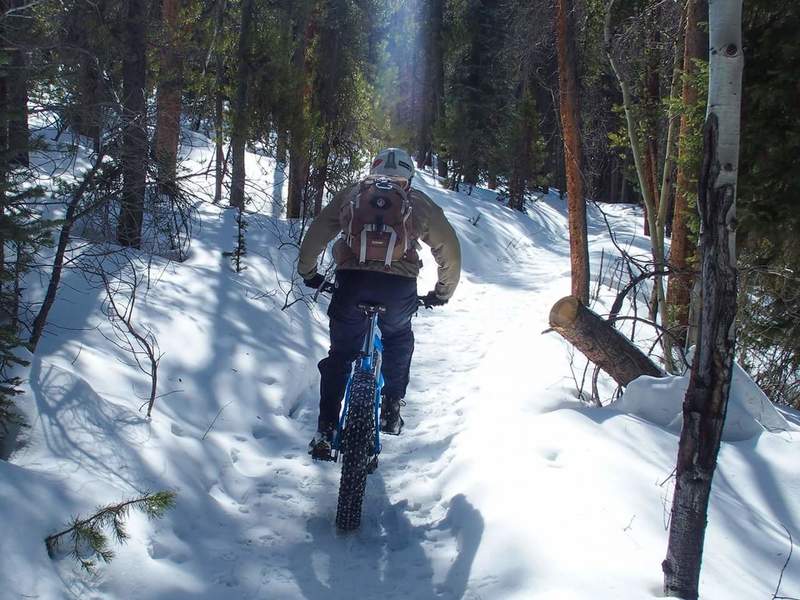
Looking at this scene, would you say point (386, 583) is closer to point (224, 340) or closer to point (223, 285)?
point (224, 340)

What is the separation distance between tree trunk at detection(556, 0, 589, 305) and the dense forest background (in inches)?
1.6

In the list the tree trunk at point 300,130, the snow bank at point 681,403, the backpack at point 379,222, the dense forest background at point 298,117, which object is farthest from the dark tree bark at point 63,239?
the tree trunk at point 300,130

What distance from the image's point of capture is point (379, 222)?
12.6ft

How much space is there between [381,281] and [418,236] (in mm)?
405

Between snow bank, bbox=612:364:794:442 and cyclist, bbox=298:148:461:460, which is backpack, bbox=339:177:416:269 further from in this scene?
snow bank, bbox=612:364:794:442

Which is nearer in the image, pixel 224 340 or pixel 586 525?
pixel 586 525

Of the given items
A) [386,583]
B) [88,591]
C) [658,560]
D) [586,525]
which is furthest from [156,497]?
[658,560]

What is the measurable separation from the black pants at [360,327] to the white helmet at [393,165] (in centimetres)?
68

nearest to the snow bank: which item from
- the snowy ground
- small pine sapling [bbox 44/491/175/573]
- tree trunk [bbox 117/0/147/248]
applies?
Answer: the snowy ground

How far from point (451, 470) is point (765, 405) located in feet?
8.30

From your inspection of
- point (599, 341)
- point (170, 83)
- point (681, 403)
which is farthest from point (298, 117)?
point (681, 403)

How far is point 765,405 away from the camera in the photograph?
16.3 feet

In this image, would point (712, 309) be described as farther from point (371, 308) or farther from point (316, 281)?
point (316, 281)

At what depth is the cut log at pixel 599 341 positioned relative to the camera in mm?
5164
